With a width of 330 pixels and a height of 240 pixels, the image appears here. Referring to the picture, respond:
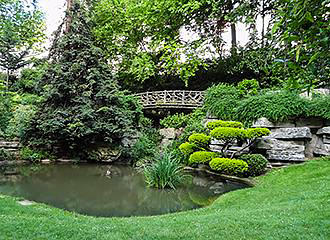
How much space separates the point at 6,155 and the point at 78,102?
3325 mm

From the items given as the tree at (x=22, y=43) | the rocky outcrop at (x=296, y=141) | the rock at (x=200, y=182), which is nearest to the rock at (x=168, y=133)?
the rock at (x=200, y=182)

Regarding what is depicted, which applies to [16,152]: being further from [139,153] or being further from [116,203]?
[116,203]

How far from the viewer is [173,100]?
46.4ft

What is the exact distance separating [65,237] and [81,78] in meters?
9.11

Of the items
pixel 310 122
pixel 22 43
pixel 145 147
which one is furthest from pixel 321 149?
pixel 22 43

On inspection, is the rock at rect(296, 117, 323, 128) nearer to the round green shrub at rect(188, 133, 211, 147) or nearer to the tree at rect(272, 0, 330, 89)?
the round green shrub at rect(188, 133, 211, 147)

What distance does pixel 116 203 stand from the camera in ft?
19.4

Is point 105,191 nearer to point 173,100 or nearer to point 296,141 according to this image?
A: point 296,141

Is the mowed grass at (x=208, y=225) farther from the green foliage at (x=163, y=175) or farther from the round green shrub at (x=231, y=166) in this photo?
the round green shrub at (x=231, y=166)

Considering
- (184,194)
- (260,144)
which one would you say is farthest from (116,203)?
(260,144)

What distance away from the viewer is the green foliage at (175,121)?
1248 centimetres

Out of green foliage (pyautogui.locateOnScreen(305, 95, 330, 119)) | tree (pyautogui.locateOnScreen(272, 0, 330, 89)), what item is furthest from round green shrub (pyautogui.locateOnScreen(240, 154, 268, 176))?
tree (pyautogui.locateOnScreen(272, 0, 330, 89))

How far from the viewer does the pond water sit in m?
5.59

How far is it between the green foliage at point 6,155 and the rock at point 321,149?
10691 mm
